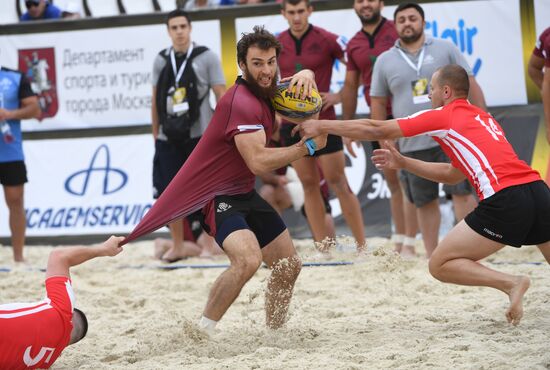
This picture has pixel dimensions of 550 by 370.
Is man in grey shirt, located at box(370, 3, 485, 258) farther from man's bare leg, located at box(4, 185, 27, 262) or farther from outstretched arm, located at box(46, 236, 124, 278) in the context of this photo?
man's bare leg, located at box(4, 185, 27, 262)

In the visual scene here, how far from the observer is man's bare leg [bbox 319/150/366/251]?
7.86 metres

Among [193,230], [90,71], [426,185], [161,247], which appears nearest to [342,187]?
[426,185]

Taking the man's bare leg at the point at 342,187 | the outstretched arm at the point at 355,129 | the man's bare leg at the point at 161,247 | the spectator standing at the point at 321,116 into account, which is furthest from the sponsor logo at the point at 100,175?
the outstretched arm at the point at 355,129

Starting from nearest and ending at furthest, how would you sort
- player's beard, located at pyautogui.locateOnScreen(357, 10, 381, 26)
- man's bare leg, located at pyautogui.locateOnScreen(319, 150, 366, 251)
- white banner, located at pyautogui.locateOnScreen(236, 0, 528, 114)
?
man's bare leg, located at pyautogui.locateOnScreen(319, 150, 366, 251) → player's beard, located at pyautogui.locateOnScreen(357, 10, 381, 26) → white banner, located at pyautogui.locateOnScreen(236, 0, 528, 114)

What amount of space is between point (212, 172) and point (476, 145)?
1535mm

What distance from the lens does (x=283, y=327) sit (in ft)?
17.8

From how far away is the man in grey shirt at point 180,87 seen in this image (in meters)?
8.20


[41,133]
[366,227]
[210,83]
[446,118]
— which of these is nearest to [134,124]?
[41,133]

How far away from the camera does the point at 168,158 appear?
27.2ft

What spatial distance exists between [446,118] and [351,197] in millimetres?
3049

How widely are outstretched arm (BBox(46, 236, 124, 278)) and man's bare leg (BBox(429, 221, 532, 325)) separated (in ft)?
6.19

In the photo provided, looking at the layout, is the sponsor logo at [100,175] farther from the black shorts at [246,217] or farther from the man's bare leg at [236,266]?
the man's bare leg at [236,266]

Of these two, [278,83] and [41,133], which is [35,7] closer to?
[41,133]

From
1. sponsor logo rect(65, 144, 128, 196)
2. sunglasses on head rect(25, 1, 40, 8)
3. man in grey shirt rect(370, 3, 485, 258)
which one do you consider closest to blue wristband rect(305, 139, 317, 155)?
man in grey shirt rect(370, 3, 485, 258)
